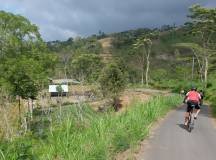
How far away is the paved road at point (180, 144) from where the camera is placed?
14352 millimetres

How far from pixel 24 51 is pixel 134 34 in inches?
4699

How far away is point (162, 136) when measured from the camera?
18.7 m

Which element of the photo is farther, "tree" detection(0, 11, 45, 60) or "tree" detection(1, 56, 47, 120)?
"tree" detection(0, 11, 45, 60)

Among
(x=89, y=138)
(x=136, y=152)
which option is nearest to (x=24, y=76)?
(x=136, y=152)

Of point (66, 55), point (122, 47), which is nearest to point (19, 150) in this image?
point (66, 55)

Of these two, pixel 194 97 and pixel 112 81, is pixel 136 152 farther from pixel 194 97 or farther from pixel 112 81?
pixel 112 81

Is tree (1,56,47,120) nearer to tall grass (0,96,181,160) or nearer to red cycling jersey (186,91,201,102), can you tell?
red cycling jersey (186,91,201,102)

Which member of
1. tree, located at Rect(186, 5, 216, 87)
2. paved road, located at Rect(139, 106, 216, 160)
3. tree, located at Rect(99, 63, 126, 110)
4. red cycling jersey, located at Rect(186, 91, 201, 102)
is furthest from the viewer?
tree, located at Rect(186, 5, 216, 87)

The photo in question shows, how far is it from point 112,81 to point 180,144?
2738cm

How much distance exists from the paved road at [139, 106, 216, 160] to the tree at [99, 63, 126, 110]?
67.5 ft

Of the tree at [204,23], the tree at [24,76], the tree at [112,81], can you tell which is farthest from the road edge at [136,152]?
the tree at [204,23]

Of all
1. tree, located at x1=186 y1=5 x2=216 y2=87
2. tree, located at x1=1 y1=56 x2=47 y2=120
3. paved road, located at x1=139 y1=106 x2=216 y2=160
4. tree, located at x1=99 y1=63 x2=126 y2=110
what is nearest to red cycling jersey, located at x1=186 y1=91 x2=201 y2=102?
paved road, located at x1=139 y1=106 x2=216 y2=160

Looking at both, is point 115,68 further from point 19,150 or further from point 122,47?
point 122,47

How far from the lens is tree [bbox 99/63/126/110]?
4366 centimetres
